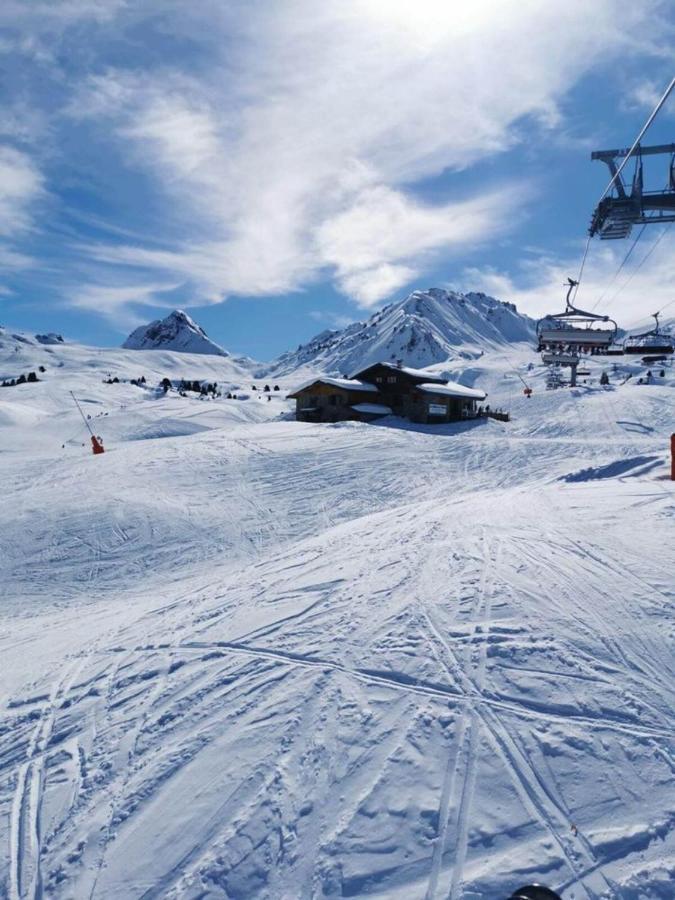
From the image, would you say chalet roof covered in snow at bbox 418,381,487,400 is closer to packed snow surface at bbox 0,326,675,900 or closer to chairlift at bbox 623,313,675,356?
chairlift at bbox 623,313,675,356

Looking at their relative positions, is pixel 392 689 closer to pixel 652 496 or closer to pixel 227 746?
pixel 227 746

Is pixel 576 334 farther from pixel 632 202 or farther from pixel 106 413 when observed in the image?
pixel 106 413

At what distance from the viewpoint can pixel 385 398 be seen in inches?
1645

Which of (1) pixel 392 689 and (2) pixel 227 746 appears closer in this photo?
(2) pixel 227 746

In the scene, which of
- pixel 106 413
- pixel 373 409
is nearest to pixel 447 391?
pixel 373 409

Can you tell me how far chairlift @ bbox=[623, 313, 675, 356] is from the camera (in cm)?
Answer: 3284

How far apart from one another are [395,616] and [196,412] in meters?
39.2

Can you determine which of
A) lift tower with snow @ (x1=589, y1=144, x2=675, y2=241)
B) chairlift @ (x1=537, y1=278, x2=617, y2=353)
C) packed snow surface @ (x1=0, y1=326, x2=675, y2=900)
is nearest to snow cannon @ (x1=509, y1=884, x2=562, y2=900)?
packed snow surface @ (x1=0, y1=326, x2=675, y2=900)

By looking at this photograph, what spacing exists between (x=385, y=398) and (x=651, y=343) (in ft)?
63.6

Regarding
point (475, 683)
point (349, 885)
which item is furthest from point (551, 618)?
point (349, 885)

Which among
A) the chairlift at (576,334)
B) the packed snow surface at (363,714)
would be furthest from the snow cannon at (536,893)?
the chairlift at (576,334)

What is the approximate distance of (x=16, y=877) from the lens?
4031 mm

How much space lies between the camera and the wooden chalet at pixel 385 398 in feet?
125

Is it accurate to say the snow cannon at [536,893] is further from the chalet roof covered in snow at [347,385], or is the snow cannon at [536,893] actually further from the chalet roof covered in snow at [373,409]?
the chalet roof covered in snow at [347,385]
